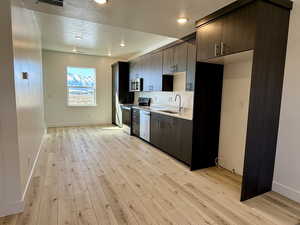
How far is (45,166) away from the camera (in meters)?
3.23

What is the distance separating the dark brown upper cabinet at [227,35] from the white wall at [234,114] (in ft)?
2.09

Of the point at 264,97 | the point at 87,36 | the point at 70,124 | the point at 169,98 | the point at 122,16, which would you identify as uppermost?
the point at 87,36

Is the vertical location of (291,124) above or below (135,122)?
above

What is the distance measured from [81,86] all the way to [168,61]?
13.7ft

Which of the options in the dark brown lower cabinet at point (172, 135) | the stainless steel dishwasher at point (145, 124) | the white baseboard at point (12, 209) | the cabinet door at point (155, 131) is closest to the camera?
the white baseboard at point (12, 209)

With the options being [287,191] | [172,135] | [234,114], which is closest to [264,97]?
[234,114]

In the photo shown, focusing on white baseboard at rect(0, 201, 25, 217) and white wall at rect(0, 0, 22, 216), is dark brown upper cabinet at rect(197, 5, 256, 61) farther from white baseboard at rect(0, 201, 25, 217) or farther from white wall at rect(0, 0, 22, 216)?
white baseboard at rect(0, 201, 25, 217)

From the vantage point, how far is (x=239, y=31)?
7.28 ft

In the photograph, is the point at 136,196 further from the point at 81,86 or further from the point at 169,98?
the point at 81,86

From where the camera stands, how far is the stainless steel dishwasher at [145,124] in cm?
466

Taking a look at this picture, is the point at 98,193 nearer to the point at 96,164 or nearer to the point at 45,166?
the point at 96,164

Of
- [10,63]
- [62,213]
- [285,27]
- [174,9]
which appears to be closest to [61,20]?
[10,63]

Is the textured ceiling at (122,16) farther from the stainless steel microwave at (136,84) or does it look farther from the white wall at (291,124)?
the stainless steel microwave at (136,84)

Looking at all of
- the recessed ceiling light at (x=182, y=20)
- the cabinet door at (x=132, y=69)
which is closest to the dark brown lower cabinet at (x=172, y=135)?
the recessed ceiling light at (x=182, y=20)
